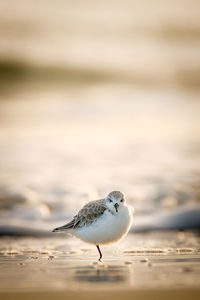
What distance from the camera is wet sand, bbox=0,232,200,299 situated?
219 inches

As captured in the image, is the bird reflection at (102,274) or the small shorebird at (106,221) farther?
the small shorebird at (106,221)

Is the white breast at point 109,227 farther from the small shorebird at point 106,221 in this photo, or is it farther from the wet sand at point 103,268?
the wet sand at point 103,268

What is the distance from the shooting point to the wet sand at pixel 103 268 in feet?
18.3

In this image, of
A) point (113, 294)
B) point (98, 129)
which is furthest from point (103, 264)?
point (98, 129)

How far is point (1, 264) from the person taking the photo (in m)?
7.12

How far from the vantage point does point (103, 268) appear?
6715 mm

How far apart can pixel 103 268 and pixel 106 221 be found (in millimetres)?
1029

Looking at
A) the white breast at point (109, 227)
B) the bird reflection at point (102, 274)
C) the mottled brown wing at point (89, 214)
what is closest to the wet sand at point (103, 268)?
the bird reflection at point (102, 274)

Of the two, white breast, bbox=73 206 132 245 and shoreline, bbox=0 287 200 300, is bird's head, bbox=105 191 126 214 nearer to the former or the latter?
white breast, bbox=73 206 132 245

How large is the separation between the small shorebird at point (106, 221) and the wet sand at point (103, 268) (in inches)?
8.4

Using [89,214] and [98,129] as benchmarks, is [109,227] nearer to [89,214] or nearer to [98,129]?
[89,214]

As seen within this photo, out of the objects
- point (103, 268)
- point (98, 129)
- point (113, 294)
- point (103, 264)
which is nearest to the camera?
point (113, 294)

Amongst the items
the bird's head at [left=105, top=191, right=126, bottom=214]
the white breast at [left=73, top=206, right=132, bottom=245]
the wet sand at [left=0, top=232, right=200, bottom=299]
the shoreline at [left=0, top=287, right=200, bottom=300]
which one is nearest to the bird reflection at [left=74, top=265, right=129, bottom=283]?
the wet sand at [left=0, top=232, right=200, bottom=299]

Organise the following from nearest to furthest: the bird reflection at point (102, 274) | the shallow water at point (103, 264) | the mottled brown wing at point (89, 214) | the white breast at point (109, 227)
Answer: the shallow water at point (103, 264)
the bird reflection at point (102, 274)
the white breast at point (109, 227)
the mottled brown wing at point (89, 214)
